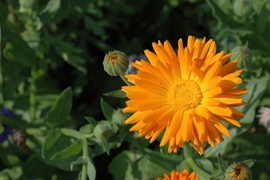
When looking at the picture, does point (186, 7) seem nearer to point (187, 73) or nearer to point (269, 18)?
point (269, 18)

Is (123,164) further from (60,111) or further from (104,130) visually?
(104,130)

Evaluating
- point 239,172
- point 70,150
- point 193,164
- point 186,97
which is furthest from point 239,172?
point 70,150

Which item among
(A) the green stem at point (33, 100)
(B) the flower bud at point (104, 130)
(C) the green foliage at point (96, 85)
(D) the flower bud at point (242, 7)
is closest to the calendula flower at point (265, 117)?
(C) the green foliage at point (96, 85)

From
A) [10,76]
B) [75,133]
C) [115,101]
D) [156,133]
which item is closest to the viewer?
[156,133]

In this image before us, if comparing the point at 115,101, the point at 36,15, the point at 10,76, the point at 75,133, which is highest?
the point at 36,15

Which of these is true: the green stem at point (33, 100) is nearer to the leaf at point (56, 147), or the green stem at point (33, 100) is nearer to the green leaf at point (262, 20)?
the leaf at point (56, 147)

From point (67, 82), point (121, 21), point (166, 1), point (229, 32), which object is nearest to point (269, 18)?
point (229, 32)

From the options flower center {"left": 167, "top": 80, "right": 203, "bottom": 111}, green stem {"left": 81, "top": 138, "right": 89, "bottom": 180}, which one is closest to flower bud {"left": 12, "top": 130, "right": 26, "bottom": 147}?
green stem {"left": 81, "top": 138, "right": 89, "bottom": 180}
